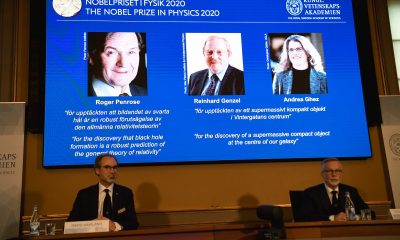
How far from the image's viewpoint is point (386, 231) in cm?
310

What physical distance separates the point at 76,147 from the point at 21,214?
87 cm

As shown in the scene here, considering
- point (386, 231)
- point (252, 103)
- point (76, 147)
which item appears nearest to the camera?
point (386, 231)

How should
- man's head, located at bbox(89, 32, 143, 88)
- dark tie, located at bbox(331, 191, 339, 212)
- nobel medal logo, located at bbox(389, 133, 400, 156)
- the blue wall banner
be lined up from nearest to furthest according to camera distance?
dark tie, located at bbox(331, 191, 339, 212) < the blue wall banner < man's head, located at bbox(89, 32, 143, 88) < nobel medal logo, located at bbox(389, 133, 400, 156)

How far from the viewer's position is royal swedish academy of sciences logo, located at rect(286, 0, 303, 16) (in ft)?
17.5

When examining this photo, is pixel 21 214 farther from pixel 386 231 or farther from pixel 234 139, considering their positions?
pixel 386 231

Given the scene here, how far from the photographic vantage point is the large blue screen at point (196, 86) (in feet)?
15.6

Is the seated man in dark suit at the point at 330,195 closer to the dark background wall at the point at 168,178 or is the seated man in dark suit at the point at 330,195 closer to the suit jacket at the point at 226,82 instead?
the dark background wall at the point at 168,178

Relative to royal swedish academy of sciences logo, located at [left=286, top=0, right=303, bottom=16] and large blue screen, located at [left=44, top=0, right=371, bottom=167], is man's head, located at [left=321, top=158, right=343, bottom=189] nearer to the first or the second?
Answer: large blue screen, located at [left=44, top=0, right=371, bottom=167]

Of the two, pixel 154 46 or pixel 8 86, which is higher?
pixel 154 46

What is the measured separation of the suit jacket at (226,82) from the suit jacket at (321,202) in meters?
1.45

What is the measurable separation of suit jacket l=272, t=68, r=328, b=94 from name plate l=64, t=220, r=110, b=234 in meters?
2.55

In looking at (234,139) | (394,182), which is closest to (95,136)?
(234,139)

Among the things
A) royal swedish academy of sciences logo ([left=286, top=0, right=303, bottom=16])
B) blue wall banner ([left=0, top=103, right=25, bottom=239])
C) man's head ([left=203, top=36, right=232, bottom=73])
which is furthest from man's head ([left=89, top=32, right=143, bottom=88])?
royal swedish academy of sciences logo ([left=286, top=0, right=303, bottom=16])

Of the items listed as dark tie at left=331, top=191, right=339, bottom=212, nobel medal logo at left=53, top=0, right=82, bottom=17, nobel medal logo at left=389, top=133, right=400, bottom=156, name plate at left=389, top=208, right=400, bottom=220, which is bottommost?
name plate at left=389, top=208, right=400, bottom=220
